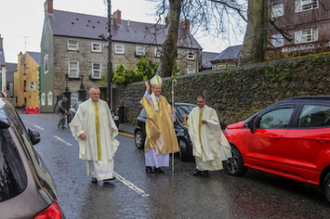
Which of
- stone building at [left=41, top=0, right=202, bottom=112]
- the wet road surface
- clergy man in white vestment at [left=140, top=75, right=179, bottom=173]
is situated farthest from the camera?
stone building at [left=41, top=0, right=202, bottom=112]

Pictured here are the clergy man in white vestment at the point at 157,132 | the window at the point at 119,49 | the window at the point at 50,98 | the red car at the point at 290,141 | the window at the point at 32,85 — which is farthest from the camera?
the window at the point at 32,85

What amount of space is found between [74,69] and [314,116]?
3773cm

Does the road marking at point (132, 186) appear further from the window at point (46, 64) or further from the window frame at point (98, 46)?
the window at point (46, 64)

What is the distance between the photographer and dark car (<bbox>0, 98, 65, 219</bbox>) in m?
1.78

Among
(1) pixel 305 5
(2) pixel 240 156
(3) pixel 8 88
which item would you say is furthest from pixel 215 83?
(3) pixel 8 88

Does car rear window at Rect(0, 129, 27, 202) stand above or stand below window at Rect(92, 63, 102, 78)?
below

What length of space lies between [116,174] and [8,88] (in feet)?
223

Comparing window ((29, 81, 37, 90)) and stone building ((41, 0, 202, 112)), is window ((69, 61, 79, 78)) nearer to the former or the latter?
stone building ((41, 0, 202, 112))

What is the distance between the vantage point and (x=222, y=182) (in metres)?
6.35

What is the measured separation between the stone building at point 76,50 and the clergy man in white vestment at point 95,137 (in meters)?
31.9

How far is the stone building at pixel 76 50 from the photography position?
128 ft

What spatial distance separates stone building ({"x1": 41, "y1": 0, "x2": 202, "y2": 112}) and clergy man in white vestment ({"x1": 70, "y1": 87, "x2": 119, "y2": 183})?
105 ft

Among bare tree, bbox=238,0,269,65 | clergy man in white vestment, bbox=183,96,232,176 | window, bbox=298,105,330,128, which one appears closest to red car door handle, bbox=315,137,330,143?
window, bbox=298,105,330,128

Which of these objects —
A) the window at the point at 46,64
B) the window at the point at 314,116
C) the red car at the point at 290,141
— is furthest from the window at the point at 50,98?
the window at the point at 314,116
